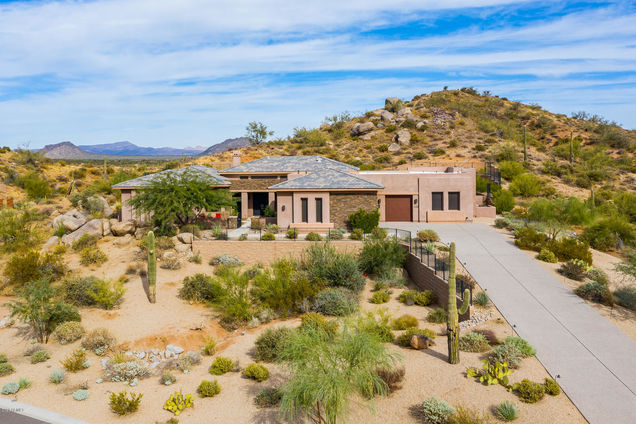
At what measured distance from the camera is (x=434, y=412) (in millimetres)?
11648

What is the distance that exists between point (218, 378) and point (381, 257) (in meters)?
13.0

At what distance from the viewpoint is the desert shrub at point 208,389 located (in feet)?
44.4

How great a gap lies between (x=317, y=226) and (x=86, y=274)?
50.2ft

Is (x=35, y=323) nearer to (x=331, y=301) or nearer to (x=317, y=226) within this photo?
(x=331, y=301)

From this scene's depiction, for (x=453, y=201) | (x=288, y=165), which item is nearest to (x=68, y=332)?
(x=288, y=165)

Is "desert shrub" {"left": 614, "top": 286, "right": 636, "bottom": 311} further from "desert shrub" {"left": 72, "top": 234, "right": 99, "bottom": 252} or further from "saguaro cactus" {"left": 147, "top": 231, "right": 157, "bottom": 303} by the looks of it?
"desert shrub" {"left": 72, "top": 234, "right": 99, "bottom": 252}

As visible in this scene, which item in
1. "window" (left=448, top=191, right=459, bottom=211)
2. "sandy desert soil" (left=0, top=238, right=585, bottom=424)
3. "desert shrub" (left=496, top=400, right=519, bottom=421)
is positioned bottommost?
"sandy desert soil" (left=0, top=238, right=585, bottom=424)

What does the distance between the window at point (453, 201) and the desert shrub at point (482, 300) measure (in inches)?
651

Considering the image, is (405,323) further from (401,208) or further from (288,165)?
(288,165)

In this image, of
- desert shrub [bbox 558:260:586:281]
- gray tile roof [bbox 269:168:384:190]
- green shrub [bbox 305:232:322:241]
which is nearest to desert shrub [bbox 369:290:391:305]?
green shrub [bbox 305:232:322:241]

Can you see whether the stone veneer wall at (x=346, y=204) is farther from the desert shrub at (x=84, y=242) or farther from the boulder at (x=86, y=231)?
the boulder at (x=86, y=231)

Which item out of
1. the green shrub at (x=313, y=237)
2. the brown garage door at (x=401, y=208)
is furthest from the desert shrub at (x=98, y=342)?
the brown garage door at (x=401, y=208)

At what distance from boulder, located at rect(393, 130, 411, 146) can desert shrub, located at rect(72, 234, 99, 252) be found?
2087 inches

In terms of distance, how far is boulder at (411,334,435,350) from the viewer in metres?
15.8
